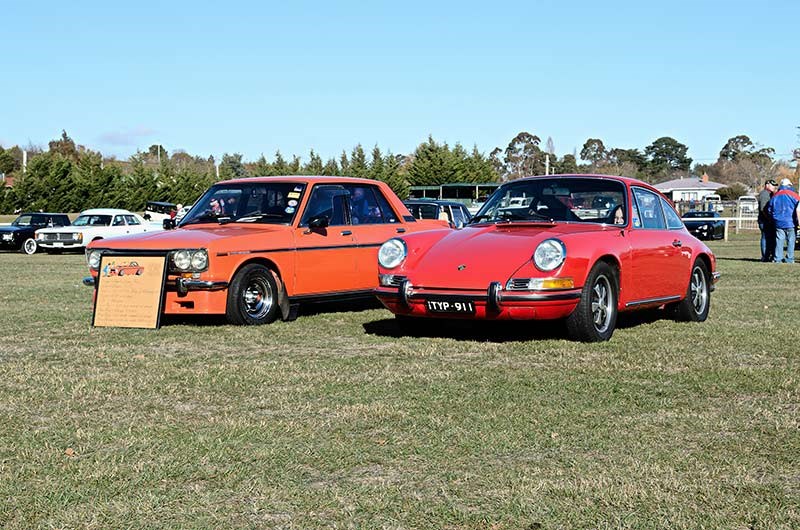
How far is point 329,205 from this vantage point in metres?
11.6

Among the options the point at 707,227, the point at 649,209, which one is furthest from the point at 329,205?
the point at 707,227

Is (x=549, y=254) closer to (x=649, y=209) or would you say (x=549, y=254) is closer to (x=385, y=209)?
(x=649, y=209)

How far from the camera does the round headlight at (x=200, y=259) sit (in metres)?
10.1

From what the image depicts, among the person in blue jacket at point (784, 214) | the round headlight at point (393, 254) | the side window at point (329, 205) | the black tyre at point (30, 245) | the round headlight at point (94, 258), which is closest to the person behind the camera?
the round headlight at point (393, 254)

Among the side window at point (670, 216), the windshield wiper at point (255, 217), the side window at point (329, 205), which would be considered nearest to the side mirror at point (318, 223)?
the side window at point (329, 205)

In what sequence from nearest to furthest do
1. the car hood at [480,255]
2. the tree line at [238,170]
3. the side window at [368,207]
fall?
the car hood at [480,255]
the side window at [368,207]
the tree line at [238,170]

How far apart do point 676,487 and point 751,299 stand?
915 cm

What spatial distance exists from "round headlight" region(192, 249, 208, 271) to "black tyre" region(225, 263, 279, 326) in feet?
1.13

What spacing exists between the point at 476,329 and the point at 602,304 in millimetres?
1358

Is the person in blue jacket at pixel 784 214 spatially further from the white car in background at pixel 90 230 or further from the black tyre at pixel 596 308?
the white car in background at pixel 90 230

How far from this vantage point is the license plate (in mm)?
8734

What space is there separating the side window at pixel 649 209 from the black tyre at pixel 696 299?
28.5 inches

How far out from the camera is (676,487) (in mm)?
4531

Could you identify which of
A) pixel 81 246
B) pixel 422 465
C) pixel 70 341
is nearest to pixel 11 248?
pixel 81 246
